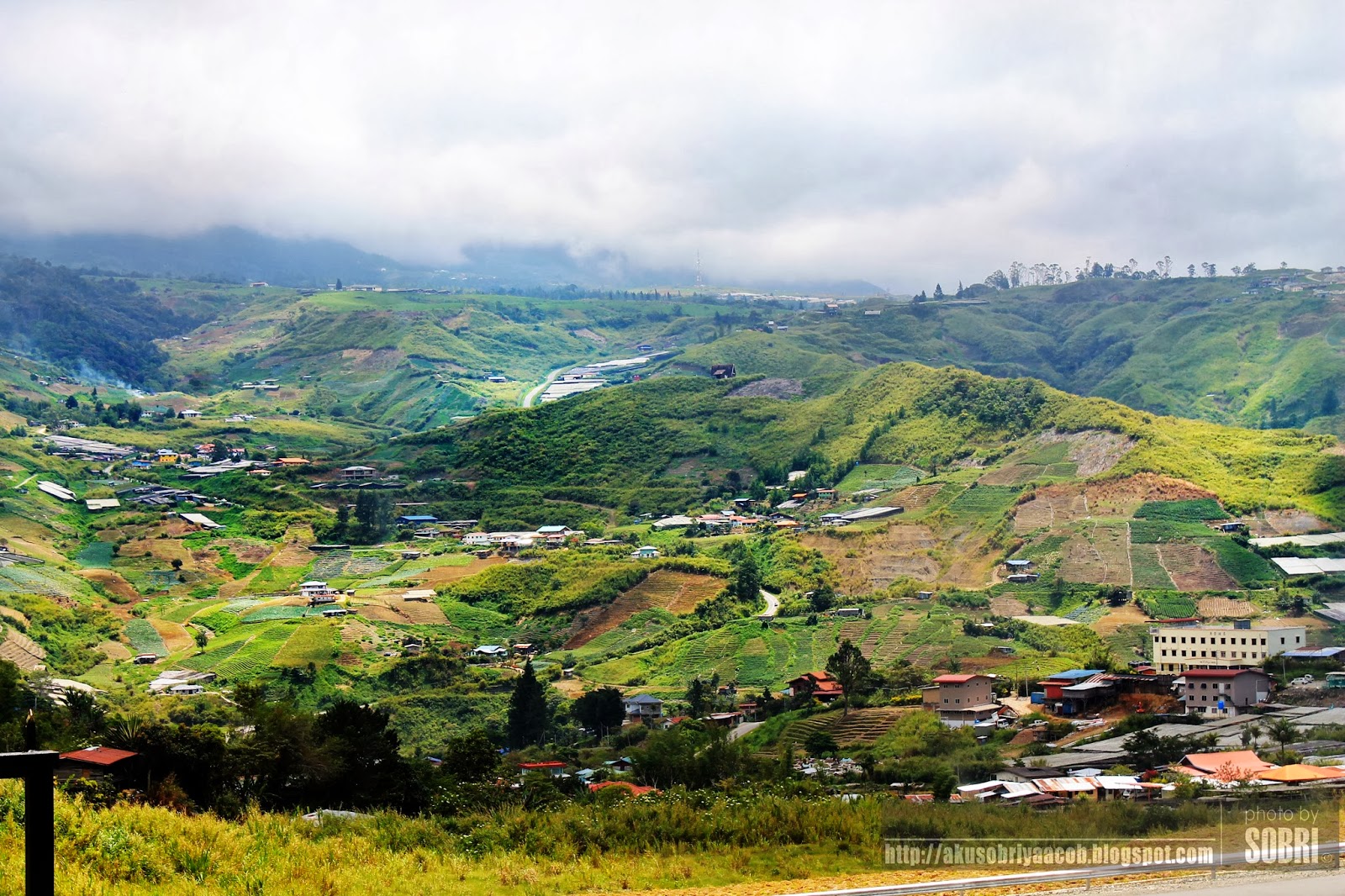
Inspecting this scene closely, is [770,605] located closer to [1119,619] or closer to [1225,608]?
[1119,619]

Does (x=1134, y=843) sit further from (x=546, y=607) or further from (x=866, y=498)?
(x=866, y=498)

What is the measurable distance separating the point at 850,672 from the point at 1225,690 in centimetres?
837

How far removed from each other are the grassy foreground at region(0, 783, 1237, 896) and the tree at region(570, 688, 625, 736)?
17.7m

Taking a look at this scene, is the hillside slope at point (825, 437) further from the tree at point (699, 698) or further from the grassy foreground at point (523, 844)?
the grassy foreground at point (523, 844)

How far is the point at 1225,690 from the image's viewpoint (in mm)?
27672

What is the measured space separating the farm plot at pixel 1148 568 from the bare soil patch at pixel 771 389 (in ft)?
123

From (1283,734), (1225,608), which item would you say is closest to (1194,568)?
(1225,608)

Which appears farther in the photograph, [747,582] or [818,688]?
[747,582]

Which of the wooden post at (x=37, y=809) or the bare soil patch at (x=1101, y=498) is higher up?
the wooden post at (x=37, y=809)

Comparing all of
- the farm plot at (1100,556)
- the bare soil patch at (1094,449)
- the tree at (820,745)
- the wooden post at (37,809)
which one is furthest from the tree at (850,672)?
the wooden post at (37,809)

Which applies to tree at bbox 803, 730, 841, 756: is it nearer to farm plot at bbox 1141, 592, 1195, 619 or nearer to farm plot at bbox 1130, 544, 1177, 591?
farm plot at bbox 1141, 592, 1195, 619

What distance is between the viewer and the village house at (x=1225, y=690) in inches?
1079

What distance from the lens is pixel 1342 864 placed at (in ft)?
36.0

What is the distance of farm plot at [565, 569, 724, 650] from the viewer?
45.0 m
